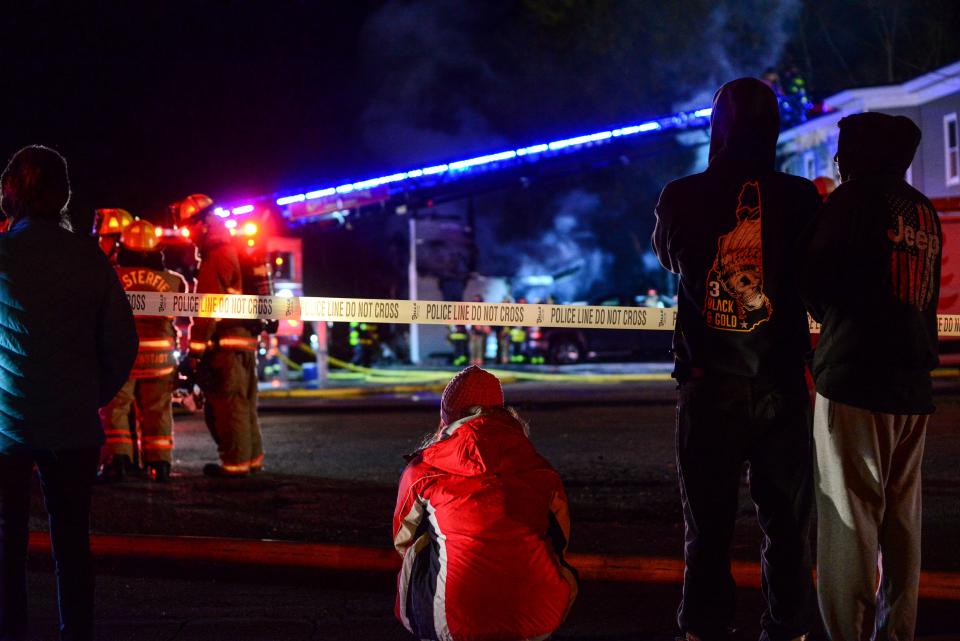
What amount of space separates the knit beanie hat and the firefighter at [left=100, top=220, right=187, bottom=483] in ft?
16.4

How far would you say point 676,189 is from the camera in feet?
11.5

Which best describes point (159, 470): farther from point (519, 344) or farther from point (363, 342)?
point (519, 344)

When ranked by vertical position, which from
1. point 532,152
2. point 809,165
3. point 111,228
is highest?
point 809,165

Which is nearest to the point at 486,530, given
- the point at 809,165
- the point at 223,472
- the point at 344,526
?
the point at 344,526

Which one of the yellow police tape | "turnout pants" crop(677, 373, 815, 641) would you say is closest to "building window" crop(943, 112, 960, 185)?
the yellow police tape

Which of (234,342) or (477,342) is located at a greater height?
(234,342)

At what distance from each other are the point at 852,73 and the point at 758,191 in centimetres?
3597

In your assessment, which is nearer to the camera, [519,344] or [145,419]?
[145,419]

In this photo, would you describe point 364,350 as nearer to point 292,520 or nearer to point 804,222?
point 292,520

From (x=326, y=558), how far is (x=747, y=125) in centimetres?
290

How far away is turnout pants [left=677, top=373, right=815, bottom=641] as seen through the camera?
342 cm

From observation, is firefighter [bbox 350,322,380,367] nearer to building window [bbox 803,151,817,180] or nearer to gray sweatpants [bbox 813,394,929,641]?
building window [bbox 803,151,817,180]

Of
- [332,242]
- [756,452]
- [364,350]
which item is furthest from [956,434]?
[332,242]

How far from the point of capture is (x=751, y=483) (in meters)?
3.52
